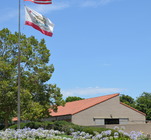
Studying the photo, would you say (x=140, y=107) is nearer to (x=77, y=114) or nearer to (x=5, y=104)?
(x=77, y=114)

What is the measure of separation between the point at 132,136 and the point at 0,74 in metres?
24.5

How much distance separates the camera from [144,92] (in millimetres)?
93562

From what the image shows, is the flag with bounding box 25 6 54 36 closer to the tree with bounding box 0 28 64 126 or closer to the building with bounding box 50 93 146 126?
the tree with bounding box 0 28 64 126

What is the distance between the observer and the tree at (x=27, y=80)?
110ft

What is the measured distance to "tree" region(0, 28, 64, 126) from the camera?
33562 millimetres

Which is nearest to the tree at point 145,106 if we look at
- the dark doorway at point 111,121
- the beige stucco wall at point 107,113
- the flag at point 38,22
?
the beige stucco wall at point 107,113

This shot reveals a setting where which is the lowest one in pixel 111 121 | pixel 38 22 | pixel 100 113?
pixel 111 121

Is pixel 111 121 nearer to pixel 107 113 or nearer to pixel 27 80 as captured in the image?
pixel 107 113

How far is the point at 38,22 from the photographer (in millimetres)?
23250

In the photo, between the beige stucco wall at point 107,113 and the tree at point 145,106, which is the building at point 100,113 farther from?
the tree at point 145,106

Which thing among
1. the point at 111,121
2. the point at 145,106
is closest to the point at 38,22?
the point at 111,121

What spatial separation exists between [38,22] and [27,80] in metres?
14.9

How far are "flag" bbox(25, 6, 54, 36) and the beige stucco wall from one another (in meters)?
28.9

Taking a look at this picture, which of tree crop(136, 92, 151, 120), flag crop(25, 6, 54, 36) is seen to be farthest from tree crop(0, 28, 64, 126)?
tree crop(136, 92, 151, 120)
